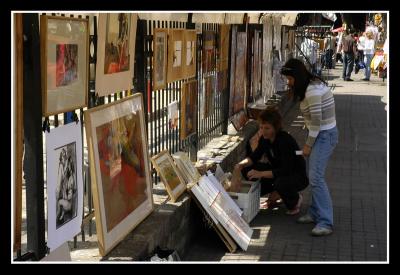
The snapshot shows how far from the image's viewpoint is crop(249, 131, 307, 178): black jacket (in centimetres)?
654

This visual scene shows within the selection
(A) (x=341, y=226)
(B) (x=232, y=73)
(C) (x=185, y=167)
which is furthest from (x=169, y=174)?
(B) (x=232, y=73)

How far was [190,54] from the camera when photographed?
22.5 feet

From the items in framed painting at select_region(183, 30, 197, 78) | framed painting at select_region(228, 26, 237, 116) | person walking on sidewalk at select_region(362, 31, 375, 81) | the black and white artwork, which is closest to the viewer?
the black and white artwork

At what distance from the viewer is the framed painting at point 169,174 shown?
5.62 meters

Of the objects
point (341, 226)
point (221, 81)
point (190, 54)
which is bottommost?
point (341, 226)

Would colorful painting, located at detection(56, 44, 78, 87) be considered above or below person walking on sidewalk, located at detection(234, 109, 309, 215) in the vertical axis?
above

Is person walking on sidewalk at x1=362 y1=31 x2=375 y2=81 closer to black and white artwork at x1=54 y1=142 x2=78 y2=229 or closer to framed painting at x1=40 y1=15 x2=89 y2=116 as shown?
framed painting at x1=40 y1=15 x2=89 y2=116

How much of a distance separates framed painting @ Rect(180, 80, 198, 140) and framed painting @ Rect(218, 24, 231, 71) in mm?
1344

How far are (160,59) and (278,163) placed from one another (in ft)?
5.62

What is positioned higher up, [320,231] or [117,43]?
[117,43]

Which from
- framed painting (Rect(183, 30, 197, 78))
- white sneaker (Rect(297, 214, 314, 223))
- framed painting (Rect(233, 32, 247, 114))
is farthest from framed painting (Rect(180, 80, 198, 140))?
framed painting (Rect(233, 32, 247, 114))

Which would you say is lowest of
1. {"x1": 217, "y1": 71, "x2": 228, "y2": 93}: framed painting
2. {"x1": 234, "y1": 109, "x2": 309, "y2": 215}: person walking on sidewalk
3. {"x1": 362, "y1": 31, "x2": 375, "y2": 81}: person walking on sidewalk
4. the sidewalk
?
the sidewalk

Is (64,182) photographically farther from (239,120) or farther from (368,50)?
(368,50)

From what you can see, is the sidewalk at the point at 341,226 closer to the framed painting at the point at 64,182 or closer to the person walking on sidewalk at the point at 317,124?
the person walking on sidewalk at the point at 317,124
